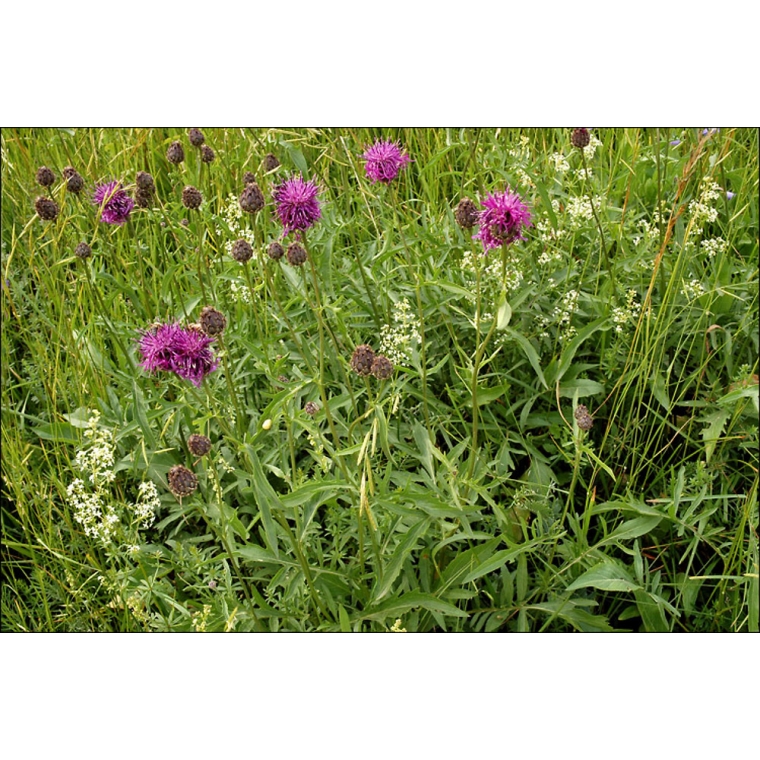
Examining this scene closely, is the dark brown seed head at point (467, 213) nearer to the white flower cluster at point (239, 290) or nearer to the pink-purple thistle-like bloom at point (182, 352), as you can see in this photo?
the pink-purple thistle-like bloom at point (182, 352)

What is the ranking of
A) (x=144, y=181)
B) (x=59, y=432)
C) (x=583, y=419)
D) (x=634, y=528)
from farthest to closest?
(x=59, y=432), (x=144, y=181), (x=634, y=528), (x=583, y=419)

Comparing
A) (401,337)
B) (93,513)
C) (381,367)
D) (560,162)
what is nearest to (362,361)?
(381,367)

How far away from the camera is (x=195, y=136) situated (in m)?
1.54

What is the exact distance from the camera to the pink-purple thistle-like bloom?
48.3 inches

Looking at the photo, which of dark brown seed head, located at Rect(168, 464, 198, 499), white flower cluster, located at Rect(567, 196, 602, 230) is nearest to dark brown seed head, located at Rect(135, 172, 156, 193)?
dark brown seed head, located at Rect(168, 464, 198, 499)

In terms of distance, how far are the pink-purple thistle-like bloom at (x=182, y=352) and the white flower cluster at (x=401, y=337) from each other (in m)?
0.33

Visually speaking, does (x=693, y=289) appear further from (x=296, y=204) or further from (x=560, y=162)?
(x=296, y=204)

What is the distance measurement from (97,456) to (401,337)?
60cm

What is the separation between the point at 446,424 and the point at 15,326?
0.91 m

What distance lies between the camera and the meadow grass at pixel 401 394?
137 cm

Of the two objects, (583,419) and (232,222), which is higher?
(232,222)

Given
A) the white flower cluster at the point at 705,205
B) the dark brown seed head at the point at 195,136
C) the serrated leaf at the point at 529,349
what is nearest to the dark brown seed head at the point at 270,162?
the dark brown seed head at the point at 195,136

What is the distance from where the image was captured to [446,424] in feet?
4.97
